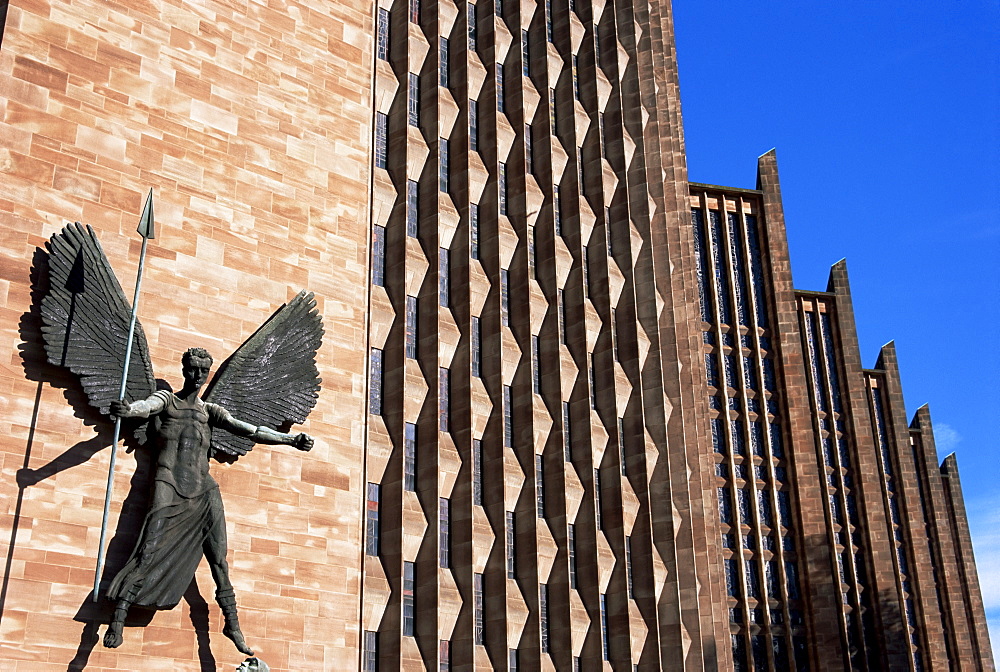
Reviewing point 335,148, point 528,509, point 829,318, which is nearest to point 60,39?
point 335,148

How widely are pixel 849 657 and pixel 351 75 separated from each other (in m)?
42.7

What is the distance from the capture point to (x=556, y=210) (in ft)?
128

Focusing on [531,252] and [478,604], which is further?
[531,252]

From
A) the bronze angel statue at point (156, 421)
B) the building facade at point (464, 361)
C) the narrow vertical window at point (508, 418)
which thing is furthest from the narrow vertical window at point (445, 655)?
the bronze angel statue at point (156, 421)

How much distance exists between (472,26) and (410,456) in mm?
16128

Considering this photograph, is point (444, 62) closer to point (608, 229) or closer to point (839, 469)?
point (608, 229)

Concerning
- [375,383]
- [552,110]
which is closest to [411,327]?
[375,383]

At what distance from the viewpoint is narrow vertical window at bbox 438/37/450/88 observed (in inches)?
1431

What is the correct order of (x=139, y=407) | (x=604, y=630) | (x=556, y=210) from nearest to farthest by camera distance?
(x=139, y=407)
(x=604, y=630)
(x=556, y=210)

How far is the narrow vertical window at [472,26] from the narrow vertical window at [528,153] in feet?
10.9

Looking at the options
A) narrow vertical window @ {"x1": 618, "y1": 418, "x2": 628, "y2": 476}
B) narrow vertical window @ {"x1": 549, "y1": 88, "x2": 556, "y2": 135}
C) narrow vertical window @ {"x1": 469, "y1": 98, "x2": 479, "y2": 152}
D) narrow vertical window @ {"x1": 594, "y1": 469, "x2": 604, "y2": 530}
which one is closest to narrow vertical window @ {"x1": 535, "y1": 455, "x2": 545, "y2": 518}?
narrow vertical window @ {"x1": 594, "y1": 469, "x2": 604, "y2": 530}

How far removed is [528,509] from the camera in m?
32.8

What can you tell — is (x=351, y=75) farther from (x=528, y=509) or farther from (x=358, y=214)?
(x=528, y=509)

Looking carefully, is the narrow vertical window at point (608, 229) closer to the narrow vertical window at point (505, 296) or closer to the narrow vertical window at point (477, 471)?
the narrow vertical window at point (505, 296)
